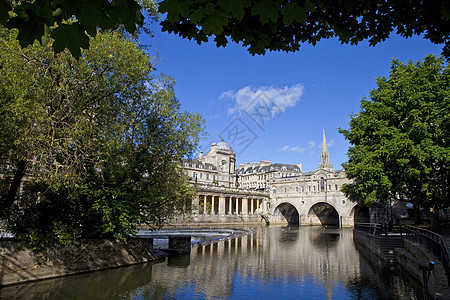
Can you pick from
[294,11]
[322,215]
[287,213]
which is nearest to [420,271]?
[294,11]

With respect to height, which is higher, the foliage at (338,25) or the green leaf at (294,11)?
the foliage at (338,25)

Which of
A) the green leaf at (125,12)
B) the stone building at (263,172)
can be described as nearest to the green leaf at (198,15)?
the green leaf at (125,12)

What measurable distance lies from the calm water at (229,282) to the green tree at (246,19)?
947 centimetres

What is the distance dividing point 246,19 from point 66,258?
13590 millimetres

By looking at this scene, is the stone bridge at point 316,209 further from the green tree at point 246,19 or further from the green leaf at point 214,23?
the green leaf at point 214,23

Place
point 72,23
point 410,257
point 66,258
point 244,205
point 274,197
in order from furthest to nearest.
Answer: point 274,197 < point 244,205 < point 410,257 < point 66,258 < point 72,23

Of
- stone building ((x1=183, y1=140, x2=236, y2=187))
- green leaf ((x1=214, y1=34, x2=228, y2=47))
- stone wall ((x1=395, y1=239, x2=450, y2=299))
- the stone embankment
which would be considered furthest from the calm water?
stone building ((x1=183, y1=140, x2=236, y2=187))

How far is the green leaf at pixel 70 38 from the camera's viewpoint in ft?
10.7

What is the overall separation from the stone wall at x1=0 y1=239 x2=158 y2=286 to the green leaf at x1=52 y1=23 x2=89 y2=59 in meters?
12.7

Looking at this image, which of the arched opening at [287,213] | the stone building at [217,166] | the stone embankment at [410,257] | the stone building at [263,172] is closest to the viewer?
the stone embankment at [410,257]

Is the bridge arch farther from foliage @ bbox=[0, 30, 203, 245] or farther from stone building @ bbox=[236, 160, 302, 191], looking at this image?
foliage @ bbox=[0, 30, 203, 245]

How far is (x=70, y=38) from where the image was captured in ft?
10.9

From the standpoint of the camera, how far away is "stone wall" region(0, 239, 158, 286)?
1273 cm

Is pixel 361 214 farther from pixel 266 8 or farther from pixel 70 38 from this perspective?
pixel 70 38
